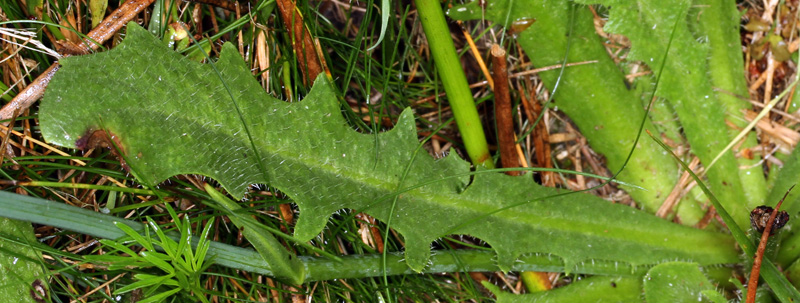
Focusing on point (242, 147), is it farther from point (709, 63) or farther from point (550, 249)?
point (709, 63)

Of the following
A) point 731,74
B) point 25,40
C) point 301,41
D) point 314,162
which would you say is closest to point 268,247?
point 314,162

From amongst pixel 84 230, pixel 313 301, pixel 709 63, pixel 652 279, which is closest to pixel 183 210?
pixel 84 230

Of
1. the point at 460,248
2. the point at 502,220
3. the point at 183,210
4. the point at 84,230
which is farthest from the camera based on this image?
the point at 460,248

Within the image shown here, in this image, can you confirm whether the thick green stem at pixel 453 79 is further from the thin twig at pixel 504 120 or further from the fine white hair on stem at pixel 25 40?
the fine white hair on stem at pixel 25 40

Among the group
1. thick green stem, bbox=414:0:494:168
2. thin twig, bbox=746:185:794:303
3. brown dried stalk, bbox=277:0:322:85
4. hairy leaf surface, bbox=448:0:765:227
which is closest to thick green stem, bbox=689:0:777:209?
hairy leaf surface, bbox=448:0:765:227

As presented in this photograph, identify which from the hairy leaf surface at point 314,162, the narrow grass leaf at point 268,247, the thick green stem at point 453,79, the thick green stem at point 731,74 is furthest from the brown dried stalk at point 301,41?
the thick green stem at point 731,74
